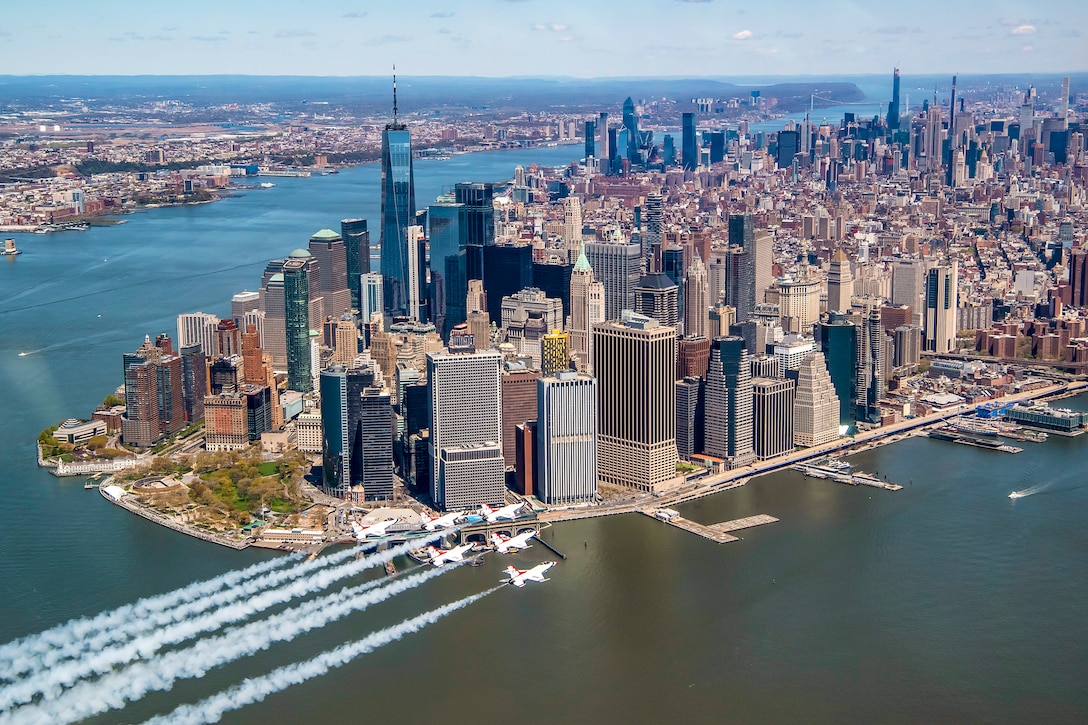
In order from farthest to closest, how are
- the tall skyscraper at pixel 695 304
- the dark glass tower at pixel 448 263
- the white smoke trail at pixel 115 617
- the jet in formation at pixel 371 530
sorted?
the dark glass tower at pixel 448 263
the tall skyscraper at pixel 695 304
the jet in formation at pixel 371 530
the white smoke trail at pixel 115 617

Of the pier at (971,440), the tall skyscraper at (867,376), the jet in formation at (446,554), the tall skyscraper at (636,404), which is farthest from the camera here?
the tall skyscraper at (867,376)

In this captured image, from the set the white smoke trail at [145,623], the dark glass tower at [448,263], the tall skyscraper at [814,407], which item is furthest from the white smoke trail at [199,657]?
the dark glass tower at [448,263]

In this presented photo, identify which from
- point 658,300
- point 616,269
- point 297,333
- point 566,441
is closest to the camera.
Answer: point 566,441

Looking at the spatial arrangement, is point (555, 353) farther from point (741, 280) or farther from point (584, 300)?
point (741, 280)

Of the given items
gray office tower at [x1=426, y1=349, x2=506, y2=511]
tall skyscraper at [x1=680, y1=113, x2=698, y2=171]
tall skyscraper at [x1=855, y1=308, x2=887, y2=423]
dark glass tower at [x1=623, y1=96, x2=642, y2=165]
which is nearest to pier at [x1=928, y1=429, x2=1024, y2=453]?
tall skyscraper at [x1=855, y1=308, x2=887, y2=423]

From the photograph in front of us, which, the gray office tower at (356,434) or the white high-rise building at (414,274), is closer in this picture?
the gray office tower at (356,434)

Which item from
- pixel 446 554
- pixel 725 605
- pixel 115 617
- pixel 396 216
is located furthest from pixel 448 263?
pixel 115 617

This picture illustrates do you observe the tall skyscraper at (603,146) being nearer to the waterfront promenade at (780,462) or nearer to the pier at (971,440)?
the waterfront promenade at (780,462)

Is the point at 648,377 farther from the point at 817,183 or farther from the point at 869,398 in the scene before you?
the point at 817,183

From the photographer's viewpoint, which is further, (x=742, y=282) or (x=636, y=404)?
(x=742, y=282)
